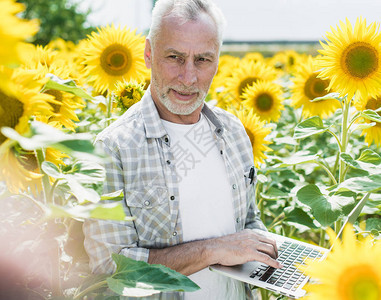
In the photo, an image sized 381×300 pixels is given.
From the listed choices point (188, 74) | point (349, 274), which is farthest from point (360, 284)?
point (188, 74)

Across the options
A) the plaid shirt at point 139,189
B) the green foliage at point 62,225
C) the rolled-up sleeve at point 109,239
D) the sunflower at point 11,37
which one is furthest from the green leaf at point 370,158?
the sunflower at point 11,37

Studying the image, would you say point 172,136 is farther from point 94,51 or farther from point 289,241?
point 94,51

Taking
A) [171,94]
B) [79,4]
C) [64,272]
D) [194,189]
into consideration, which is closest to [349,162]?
[194,189]

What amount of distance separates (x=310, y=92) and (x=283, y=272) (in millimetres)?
1436

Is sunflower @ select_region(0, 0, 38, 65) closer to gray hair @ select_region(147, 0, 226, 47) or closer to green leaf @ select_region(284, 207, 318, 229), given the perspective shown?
gray hair @ select_region(147, 0, 226, 47)

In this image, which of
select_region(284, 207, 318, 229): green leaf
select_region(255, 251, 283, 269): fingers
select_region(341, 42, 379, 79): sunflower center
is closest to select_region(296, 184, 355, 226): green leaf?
select_region(255, 251, 283, 269): fingers

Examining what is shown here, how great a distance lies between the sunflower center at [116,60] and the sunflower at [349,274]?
6.03ft

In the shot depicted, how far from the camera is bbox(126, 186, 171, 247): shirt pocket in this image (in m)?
1.45

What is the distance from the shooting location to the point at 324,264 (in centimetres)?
52

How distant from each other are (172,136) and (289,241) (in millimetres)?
592

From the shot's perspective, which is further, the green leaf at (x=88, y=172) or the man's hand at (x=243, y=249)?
the man's hand at (x=243, y=249)

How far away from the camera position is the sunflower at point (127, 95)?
5.99 feet

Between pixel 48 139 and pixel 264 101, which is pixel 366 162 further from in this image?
pixel 48 139

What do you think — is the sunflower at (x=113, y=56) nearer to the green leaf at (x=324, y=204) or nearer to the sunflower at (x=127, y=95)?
the sunflower at (x=127, y=95)
